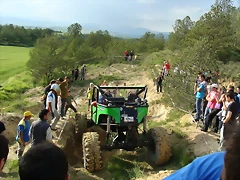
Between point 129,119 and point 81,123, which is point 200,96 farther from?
point 81,123

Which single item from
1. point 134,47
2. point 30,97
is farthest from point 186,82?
point 134,47

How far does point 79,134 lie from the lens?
397 inches

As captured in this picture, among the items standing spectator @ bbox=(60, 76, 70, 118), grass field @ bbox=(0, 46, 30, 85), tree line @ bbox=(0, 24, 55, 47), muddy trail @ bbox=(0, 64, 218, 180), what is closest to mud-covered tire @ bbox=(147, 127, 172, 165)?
muddy trail @ bbox=(0, 64, 218, 180)

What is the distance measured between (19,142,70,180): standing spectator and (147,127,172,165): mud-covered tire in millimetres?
6057

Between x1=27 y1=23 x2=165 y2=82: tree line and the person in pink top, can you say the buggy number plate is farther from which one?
x1=27 y1=23 x2=165 y2=82: tree line

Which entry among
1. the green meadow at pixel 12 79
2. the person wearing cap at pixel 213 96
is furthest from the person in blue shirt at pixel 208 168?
the green meadow at pixel 12 79

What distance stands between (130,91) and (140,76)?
16631 millimetres

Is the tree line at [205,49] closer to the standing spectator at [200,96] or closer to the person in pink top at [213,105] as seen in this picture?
the standing spectator at [200,96]

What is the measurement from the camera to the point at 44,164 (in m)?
1.87

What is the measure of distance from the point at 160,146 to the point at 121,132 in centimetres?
129

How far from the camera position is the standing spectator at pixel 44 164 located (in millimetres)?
1870

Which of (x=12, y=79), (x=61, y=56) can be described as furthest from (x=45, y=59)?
(x=12, y=79)

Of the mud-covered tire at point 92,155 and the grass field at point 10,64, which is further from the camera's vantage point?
the grass field at point 10,64

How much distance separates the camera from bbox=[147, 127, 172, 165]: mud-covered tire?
7.83 m
